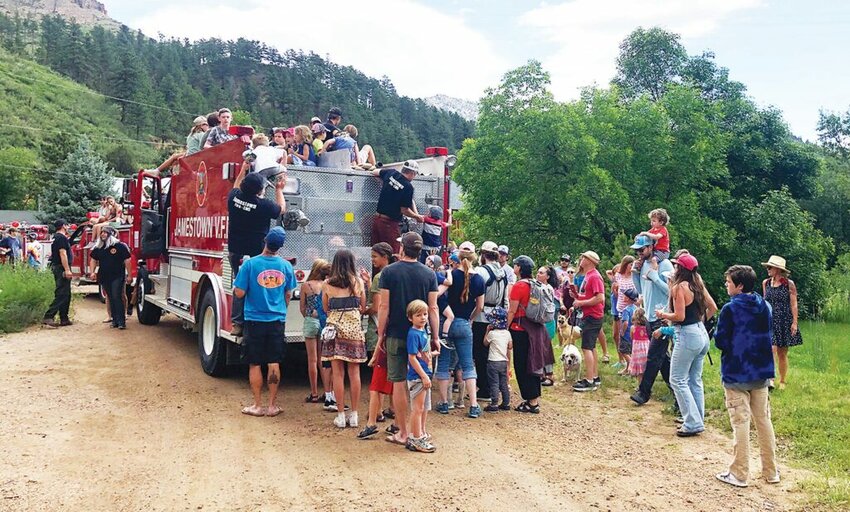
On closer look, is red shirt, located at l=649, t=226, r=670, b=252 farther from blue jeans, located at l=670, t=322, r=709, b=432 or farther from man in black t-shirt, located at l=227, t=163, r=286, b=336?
man in black t-shirt, located at l=227, t=163, r=286, b=336

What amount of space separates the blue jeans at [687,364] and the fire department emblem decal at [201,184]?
248 inches

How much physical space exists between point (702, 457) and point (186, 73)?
103 m

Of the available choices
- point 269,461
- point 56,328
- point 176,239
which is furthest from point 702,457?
point 56,328

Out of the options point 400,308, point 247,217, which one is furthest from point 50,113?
point 400,308

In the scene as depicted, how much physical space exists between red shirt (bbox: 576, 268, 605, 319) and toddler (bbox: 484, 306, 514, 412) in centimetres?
171

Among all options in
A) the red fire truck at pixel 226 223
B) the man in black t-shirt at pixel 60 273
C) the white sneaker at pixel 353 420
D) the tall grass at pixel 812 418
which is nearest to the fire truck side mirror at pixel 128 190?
the man in black t-shirt at pixel 60 273

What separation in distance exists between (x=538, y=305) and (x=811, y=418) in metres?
3.14

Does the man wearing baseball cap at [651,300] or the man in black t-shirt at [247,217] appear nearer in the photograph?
the man in black t-shirt at [247,217]

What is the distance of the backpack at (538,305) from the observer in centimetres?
754

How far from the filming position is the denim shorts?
718 centimetres

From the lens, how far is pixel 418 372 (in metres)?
5.83

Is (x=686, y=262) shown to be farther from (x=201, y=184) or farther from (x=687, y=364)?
(x=201, y=184)

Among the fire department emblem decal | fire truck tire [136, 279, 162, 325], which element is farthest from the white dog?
fire truck tire [136, 279, 162, 325]

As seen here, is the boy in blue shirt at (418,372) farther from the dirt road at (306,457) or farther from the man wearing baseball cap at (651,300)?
the man wearing baseball cap at (651,300)
